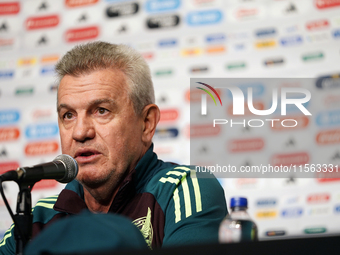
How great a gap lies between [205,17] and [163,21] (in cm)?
37

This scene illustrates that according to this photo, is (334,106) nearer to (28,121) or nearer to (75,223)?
(28,121)

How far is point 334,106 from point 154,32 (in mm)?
1659

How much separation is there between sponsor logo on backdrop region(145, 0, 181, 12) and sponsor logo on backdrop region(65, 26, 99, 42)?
0.54 m

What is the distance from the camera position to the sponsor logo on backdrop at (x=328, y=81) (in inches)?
125

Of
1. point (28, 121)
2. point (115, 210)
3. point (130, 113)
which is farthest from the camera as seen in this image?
point (28, 121)

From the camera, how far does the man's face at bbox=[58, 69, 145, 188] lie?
1400 millimetres

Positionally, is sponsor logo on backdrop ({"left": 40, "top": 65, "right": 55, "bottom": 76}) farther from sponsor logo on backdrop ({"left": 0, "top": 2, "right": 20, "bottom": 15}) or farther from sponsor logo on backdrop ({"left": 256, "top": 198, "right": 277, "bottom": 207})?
sponsor logo on backdrop ({"left": 256, "top": 198, "right": 277, "bottom": 207})

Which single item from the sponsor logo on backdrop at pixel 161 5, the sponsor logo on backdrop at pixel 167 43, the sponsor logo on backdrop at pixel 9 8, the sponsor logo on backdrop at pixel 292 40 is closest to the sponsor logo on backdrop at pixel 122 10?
the sponsor logo on backdrop at pixel 161 5

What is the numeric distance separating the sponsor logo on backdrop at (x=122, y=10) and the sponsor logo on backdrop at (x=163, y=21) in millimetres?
184

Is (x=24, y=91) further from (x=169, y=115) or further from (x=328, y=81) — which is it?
(x=328, y=81)

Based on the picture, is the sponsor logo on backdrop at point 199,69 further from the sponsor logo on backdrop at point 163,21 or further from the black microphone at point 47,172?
the black microphone at point 47,172

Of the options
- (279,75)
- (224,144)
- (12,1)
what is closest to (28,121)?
(12,1)

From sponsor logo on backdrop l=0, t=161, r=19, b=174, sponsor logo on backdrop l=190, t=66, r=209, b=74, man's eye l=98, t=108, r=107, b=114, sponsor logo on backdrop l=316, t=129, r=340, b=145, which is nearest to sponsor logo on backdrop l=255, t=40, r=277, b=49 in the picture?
sponsor logo on backdrop l=190, t=66, r=209, b=74

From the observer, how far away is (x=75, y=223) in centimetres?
54
